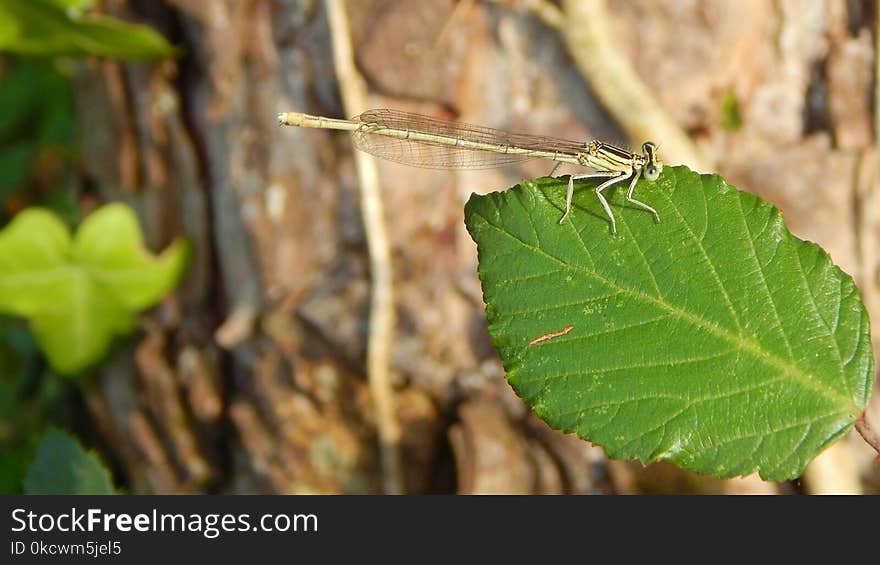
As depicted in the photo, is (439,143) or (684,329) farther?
(439,143)

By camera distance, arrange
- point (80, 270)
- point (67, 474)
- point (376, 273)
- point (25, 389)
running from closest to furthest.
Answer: point (67, 474) < point (376, 273) < point (80, 270) < point (25, 389)

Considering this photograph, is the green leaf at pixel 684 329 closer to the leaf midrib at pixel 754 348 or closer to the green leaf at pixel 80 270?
the leaf midrib at pixel 754 348

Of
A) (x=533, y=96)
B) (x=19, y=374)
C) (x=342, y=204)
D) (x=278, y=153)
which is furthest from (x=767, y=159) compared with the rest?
(x=19, y=374)

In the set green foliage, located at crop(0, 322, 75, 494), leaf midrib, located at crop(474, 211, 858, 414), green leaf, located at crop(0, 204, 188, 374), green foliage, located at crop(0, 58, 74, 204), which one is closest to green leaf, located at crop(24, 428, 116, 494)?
leaf midrib, located at crop(474, 211, 858, 414)

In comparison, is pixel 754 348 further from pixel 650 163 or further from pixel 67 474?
pixel 67 474

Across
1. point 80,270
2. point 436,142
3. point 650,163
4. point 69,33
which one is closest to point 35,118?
point 80,270

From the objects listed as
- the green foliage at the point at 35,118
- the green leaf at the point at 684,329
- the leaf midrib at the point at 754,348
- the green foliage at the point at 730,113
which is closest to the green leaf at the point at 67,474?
the green leaf at the point at 684,329
